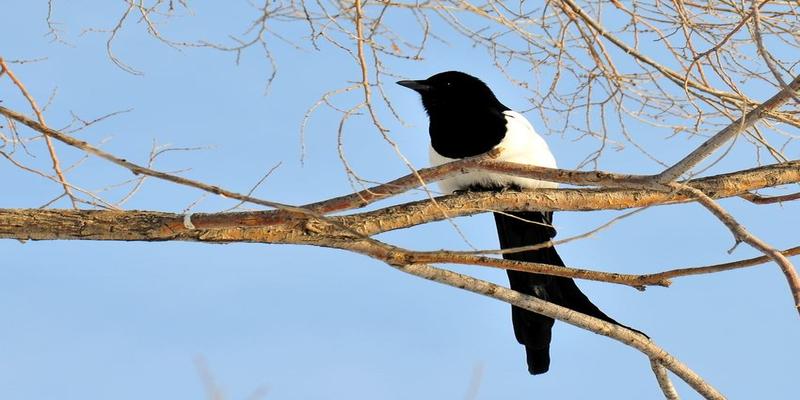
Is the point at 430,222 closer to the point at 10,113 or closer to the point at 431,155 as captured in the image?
the point at 431,155

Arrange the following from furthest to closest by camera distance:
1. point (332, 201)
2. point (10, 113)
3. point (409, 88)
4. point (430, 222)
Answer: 1. point (409, 88)
2. point (430, 222)
3. point (332, 201)
4. point (10, 113)

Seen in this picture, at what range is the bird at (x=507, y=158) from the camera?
3.38 metres

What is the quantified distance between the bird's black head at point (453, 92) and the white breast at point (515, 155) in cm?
12

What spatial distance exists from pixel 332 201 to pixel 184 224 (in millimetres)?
473

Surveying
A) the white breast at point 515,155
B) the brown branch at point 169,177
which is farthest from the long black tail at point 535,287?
the brown branch at point 169,177

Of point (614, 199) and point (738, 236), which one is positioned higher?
point (614, 199)

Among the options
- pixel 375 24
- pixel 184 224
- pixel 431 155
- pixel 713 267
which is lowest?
pixel 713 267

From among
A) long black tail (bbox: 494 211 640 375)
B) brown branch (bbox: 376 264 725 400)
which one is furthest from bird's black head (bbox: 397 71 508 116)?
brown branch (bbox: 376 264 725 400)

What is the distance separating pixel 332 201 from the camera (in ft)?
8.68

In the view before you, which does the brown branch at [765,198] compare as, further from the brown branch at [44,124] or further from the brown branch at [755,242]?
the brown branch at [44,124]

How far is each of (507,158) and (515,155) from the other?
0.03m

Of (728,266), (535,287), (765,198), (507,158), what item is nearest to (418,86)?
(507,158)

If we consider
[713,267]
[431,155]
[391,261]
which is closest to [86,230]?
[391,261]

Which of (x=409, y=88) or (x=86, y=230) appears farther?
(x=409, y=88)
